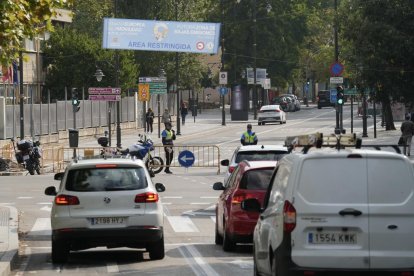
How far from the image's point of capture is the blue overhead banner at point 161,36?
73938mm

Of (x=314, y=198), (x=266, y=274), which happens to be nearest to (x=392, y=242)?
(x=314, y=198)

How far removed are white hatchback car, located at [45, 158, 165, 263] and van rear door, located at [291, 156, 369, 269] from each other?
622 cm

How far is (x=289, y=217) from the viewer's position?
36.8 feet

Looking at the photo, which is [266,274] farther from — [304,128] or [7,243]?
[304,128]

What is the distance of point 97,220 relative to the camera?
1711 cm

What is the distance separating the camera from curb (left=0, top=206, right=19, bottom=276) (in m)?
16.2

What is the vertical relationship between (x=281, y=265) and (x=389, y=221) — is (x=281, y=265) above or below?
below

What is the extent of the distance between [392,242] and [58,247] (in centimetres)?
736

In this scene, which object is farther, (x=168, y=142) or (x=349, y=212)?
(x=168, y=142)

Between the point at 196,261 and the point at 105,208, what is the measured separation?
5.38ft

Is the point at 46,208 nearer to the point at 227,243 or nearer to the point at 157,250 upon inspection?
the point at 227,243

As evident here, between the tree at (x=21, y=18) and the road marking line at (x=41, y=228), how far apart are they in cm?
526

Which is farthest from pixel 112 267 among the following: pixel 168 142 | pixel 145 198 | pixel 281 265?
pixel 168 142

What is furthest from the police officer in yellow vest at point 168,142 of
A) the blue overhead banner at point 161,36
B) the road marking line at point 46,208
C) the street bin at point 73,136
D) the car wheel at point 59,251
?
the blue overhead banner at point 161,36
